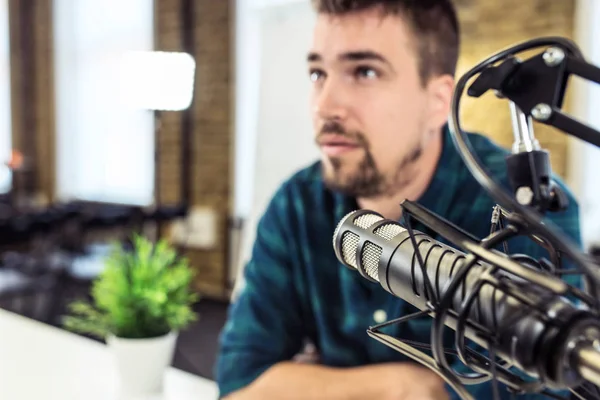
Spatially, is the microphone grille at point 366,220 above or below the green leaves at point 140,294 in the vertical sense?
above

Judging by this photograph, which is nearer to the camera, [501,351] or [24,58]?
[501,351]

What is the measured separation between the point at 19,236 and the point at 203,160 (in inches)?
60.2

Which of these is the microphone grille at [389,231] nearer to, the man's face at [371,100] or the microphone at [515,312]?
the microphone at [515,312]

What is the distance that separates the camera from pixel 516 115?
340 mm

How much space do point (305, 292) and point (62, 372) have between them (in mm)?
548

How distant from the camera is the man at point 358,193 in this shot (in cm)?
→ 88

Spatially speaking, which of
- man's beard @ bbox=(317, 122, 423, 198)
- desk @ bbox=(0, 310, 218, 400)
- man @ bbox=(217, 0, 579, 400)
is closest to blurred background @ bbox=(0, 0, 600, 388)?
desk @ bbox=(0, 310, 218, 400)

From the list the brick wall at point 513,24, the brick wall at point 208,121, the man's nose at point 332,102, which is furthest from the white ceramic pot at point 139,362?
the brick wall at point 208,121

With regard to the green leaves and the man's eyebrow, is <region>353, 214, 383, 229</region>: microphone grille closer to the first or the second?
the man's eyebrow

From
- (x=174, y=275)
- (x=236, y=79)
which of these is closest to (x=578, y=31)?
(x=236, y=79)

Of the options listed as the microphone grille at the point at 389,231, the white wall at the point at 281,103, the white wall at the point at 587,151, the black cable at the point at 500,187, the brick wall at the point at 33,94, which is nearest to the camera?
the black cable at the point at 500,187

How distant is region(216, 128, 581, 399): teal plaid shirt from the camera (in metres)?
0.97

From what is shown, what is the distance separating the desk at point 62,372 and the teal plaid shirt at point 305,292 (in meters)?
0.15

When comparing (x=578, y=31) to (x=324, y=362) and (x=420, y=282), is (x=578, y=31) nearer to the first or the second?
(x=324, y=362)
